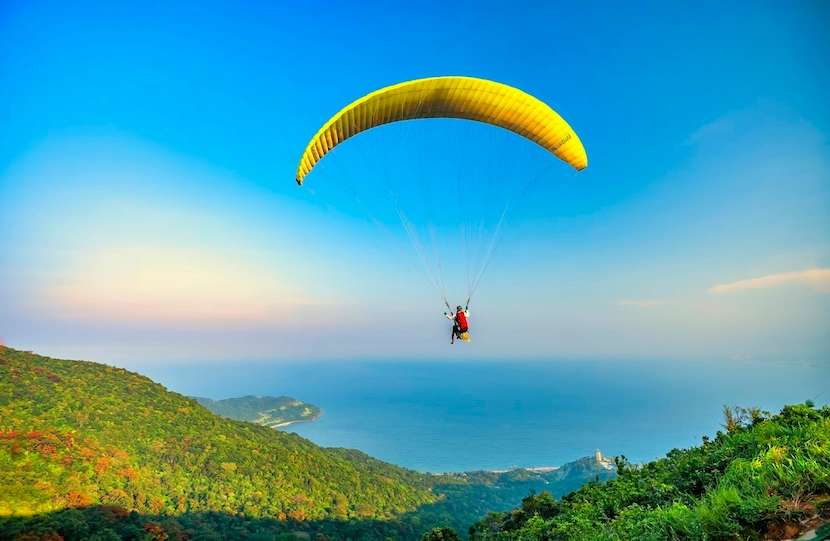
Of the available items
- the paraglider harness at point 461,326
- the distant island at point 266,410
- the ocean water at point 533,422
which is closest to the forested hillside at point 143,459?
the paraglider harness at point 461,326

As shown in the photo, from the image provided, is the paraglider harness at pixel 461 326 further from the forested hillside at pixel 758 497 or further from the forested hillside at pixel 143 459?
the forested hillside at pixel 143 459

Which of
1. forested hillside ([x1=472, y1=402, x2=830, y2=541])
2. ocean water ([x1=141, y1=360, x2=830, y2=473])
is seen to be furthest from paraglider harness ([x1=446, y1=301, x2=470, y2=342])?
ocean water ([x1=141, y1=360, x2=830, y2=473])

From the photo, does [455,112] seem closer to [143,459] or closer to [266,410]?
[143,459]

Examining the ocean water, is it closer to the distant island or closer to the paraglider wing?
the distant island

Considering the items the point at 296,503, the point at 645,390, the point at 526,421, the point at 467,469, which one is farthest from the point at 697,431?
the point at 296,503

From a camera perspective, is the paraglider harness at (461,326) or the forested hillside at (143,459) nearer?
the paraglider harness at (461,326)
